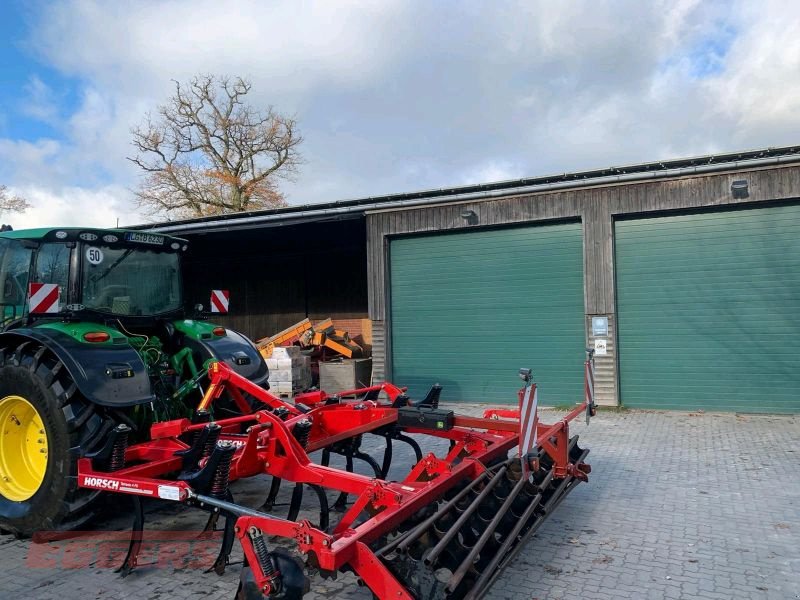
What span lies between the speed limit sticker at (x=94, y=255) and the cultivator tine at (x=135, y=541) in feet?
7.06

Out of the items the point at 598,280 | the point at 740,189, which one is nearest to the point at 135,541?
the point at 598,280

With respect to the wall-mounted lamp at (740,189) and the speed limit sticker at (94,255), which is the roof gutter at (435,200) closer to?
the wall-mounted lamp at (740,189)

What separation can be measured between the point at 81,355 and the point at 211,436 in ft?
4.18

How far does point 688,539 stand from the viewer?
464 centimetres

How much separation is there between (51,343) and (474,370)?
26.8 ft

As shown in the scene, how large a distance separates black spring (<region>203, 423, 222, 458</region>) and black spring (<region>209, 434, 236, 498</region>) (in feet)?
0.96

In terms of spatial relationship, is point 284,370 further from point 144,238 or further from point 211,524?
point 211,524

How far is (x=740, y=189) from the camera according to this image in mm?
9500

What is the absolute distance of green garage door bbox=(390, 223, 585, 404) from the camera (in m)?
10.9

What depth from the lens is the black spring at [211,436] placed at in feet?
13.3

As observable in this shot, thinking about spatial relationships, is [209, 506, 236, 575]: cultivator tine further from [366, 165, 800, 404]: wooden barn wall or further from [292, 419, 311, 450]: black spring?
[366, 165, 800, 404]: wooden barn wall

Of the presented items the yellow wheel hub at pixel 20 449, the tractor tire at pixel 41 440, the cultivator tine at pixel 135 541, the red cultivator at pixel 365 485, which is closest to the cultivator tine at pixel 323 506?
the red cultivator at pixel 365 485

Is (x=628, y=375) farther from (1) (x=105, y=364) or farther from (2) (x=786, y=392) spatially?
(1) (x=105, y=364)

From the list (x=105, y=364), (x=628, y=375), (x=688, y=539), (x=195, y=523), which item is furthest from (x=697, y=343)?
(x=105, y=364)
